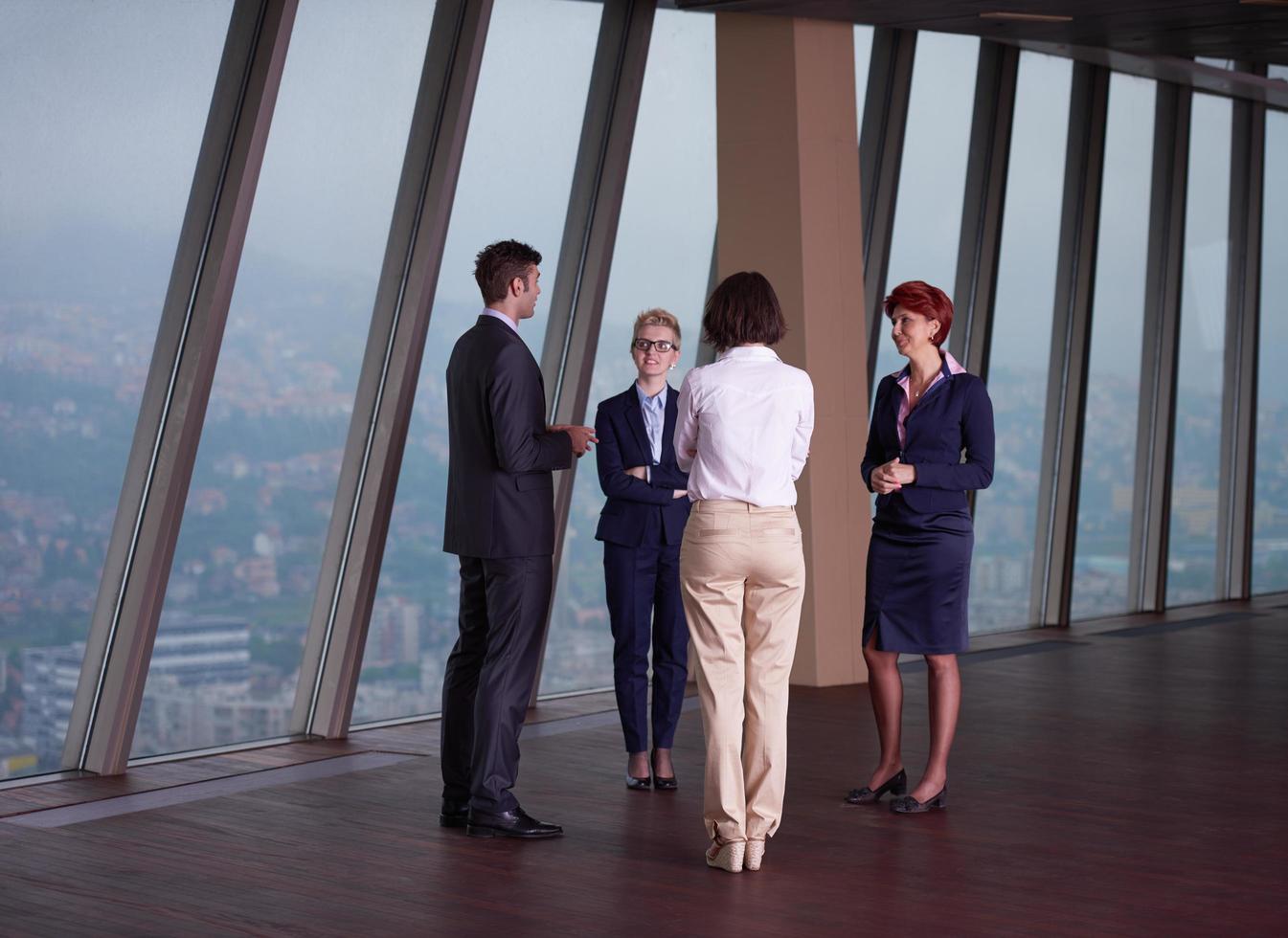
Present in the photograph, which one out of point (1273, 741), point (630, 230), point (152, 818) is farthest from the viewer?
point (630, 230)

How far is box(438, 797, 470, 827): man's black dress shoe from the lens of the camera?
4.36 m

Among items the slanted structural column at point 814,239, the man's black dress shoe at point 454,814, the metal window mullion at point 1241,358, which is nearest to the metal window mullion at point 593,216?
the slanted structural column at point 814,239

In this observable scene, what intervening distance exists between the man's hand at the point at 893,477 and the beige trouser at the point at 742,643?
651 millimetres

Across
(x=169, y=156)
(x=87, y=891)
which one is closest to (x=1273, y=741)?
(x=87, y=891)

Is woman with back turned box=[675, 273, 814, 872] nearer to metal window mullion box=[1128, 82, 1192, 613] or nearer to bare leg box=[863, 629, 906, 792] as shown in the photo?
bare leg box=[863, 629, 906, 792]

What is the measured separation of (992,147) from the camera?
9.12 m

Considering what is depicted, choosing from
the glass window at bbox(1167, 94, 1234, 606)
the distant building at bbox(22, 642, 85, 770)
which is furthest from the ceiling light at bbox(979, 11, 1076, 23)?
the distant building at bbox(22, 642, 85, 770)

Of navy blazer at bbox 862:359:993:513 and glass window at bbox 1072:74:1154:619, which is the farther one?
glass window at bbox 1072:74:1154:619

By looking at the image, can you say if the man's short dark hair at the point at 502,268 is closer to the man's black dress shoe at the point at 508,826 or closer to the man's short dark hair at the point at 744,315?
the man's short dark hair at the point at 744,315

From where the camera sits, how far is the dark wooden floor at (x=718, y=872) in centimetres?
343

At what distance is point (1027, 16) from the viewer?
7.56 meters

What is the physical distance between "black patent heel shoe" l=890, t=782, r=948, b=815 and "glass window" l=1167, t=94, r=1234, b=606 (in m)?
6.79

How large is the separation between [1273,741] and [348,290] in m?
4.07

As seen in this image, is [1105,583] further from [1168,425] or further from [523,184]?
[523,184]
